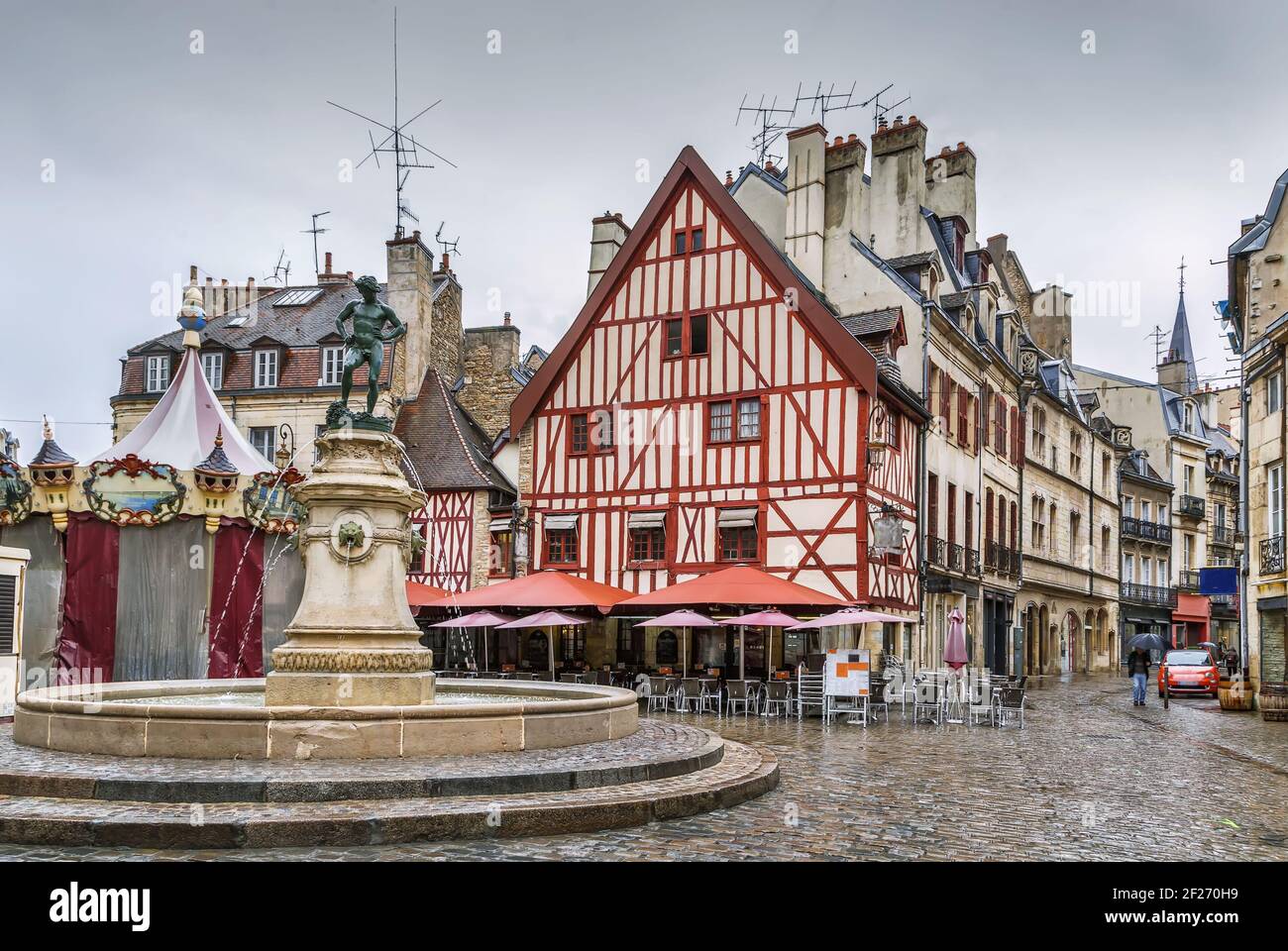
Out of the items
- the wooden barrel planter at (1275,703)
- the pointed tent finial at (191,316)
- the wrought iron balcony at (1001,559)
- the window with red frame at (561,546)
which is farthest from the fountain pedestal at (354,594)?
the wrought iron balcony at (1001,559)

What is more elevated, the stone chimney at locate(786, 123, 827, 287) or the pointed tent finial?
the stone chimney at locate(786, 123, 827, 287)

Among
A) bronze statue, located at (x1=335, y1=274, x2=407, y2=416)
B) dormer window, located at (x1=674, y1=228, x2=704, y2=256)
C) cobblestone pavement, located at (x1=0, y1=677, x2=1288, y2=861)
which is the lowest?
cobblestone pavement, located at (x1=0, y1=677, x2=1288, y2=861)

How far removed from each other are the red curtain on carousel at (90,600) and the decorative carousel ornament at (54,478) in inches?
7.3

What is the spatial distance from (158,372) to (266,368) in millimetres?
2827

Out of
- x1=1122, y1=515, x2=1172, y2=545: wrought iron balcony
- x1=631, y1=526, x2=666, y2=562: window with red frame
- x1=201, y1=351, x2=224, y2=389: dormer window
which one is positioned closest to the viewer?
x1=631, y1=526, x2=666, y2=562: window with red frame

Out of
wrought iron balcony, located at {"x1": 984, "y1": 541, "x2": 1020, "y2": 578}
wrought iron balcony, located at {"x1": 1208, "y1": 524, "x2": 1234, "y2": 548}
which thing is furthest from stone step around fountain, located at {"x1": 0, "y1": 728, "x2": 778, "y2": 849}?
wrought iron balcony, located at {"x1": 1208, "y1": 524, "x2": 1234, "y2": 548}

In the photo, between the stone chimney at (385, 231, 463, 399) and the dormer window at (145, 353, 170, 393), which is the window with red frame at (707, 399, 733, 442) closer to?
the stone chimney at (385, 231, 463, 399)

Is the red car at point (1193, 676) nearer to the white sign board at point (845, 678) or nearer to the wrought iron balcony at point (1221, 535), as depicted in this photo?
the white sign board at point (845, 678)

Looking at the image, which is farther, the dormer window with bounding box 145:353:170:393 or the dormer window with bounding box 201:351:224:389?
the dormer window with bounding box 145:353:170:393

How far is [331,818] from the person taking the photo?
655cm

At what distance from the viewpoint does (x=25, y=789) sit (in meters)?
7.14

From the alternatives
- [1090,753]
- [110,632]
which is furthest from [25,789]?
[1090,753]

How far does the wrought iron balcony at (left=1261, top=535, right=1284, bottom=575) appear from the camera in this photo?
19219mm

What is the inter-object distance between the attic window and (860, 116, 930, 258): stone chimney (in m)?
14.7
